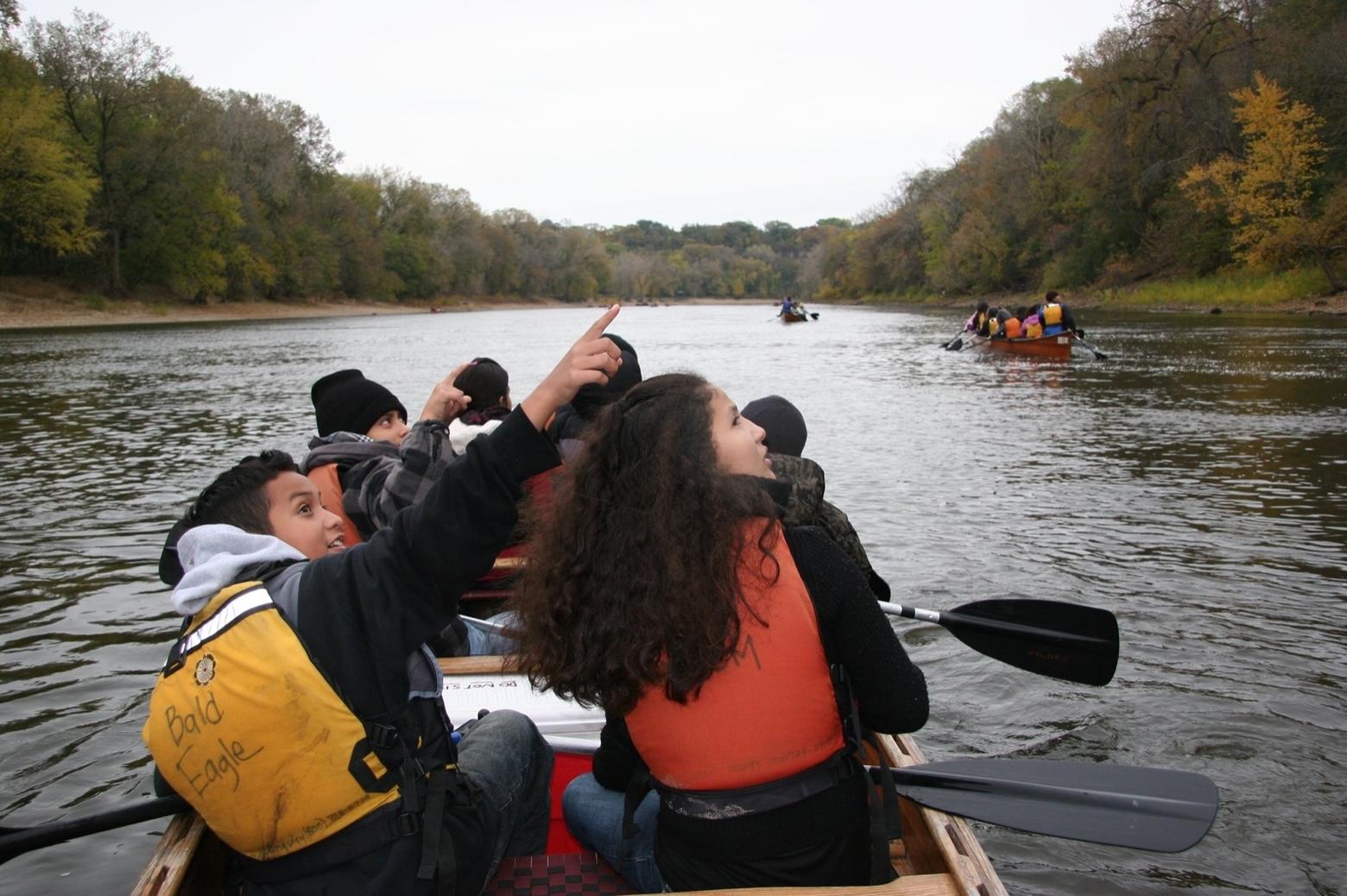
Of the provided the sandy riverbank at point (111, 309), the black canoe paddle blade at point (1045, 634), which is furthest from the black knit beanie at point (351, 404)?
the sandy riverbank at point (111, 309)

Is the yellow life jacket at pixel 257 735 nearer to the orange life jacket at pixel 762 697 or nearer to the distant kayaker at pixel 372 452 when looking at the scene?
the orange life jacket at pixel 762 697

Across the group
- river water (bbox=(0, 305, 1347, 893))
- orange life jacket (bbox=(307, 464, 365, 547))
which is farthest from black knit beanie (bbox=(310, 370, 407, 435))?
river water (bbox=(0, 305, 1347, 893))

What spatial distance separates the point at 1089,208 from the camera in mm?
56688

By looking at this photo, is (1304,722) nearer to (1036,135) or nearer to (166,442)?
(166,442)

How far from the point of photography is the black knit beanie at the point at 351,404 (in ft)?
16.7

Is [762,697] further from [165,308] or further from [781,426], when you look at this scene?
[165,308]

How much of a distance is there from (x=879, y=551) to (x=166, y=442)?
375 inches

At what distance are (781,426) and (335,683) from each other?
7.91ft

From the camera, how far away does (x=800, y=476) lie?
3.62 m

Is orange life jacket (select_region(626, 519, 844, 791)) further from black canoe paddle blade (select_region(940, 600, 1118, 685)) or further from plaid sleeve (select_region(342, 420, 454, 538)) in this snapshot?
plaid sleeve (select_region(342, 420, 454, 538))

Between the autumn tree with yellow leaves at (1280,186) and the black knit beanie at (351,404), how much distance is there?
1436 inches

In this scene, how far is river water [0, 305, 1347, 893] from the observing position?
4055 millimetres

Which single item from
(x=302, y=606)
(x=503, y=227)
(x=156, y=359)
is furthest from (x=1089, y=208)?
(x=503, y=227)

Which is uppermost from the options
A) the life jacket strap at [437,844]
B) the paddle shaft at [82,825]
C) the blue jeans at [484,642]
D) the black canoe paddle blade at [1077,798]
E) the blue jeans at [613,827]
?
the life jacket strap at [437,844]
